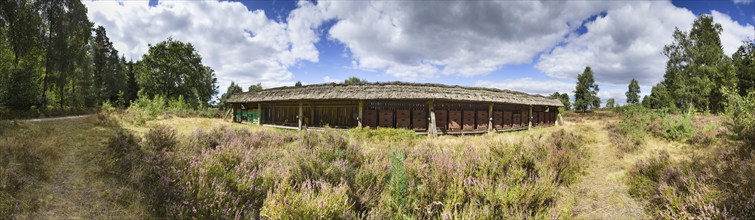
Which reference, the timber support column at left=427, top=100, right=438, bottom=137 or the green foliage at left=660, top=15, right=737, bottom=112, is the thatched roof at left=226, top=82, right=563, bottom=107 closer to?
the timber support column at left=427, top=100, right=438, bottom=137

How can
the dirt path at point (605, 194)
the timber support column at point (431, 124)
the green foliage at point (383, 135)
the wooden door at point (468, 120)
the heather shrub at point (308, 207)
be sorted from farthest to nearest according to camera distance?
the wooden door at point (468, 120), the timber support column at point (431, 124), the green foliage at point (383, 135), the dirt path at point (605, 194), the heather shrub at point (308, 207)

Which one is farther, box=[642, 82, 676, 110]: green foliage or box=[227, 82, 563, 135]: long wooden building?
box=[642, 82, 676, 110]: green foliage

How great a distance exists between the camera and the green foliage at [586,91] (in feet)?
153

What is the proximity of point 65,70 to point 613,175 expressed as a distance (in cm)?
2950

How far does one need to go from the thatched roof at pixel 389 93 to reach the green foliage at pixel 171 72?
24288mm

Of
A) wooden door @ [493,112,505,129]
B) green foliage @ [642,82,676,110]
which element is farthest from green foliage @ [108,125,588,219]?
green foliage @ [642,82,676,110]

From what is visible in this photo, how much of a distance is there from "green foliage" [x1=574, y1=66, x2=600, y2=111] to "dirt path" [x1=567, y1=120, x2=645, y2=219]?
4650cm

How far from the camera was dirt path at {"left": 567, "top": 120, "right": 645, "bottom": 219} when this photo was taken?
4.81 metres

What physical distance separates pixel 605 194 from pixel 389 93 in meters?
11.4

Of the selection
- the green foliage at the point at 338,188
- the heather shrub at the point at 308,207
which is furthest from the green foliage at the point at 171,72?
the heather shrub at the point at 308,207

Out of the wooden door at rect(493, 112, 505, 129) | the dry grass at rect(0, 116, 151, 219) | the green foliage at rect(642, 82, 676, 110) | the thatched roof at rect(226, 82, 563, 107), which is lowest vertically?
the dry grass at rect(0, 116, 151, 219)

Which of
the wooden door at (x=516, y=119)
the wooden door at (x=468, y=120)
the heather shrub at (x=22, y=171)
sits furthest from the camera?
the wooden door at (x=516, y=119)

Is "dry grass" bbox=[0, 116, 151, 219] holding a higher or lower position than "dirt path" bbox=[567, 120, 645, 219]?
higher

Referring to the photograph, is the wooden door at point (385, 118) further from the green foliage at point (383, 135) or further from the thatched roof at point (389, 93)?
the green foliage at point (383, 135)
